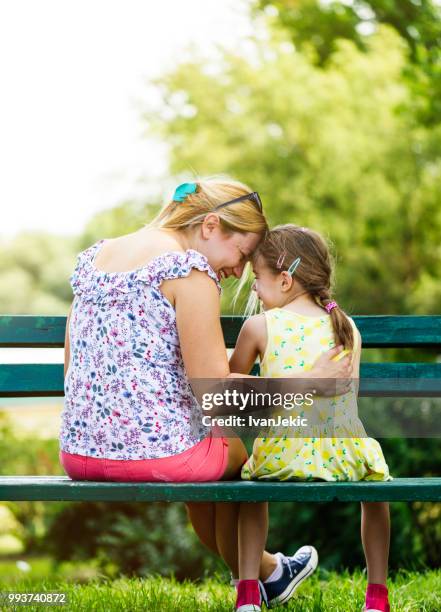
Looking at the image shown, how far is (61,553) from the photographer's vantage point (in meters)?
7.25

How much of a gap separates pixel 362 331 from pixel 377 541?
0.86m

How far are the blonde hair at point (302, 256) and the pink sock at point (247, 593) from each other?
0.86 meters

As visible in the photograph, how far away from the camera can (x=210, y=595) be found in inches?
146

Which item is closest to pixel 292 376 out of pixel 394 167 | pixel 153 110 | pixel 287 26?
pixel 394 167

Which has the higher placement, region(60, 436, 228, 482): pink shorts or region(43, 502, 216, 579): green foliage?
region(60, 436, 228, 482): pink shorts

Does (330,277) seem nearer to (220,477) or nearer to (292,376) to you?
(292,376)

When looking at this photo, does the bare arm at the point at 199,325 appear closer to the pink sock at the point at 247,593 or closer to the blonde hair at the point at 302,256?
the blonde hair at the point at 302,256

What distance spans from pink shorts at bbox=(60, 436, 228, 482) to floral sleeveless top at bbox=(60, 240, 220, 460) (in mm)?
22

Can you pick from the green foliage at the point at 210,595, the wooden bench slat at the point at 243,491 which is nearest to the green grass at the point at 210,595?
the green foliage at the point at 210,595

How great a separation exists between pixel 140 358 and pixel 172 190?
23.6 inches

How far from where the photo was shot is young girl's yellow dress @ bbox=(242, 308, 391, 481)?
2.91 m

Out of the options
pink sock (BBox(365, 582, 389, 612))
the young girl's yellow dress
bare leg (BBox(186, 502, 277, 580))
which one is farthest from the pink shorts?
pink sock (BBox(365, 582, 389, 612))

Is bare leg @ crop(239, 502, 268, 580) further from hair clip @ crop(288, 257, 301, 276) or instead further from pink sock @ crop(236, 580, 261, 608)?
hair clip @ crop(288, 257, 301, 276)

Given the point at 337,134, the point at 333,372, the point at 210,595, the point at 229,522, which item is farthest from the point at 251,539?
the point at 337,134
